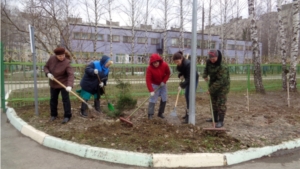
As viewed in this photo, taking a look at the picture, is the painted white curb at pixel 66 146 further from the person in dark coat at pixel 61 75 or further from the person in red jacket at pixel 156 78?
the person in red jacket at pixel 156 78

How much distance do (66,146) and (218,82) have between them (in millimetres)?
3016

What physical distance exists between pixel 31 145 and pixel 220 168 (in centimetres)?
305

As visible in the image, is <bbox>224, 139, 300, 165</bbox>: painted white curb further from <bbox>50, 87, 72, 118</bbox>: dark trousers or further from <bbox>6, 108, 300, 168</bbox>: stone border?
<bbox>50, 87, 72, 118</bbox>: dark trousers

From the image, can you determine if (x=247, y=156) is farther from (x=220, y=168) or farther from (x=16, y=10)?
(x=16, y=10)

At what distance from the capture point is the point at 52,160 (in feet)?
10.3

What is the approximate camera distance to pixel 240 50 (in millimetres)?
41344

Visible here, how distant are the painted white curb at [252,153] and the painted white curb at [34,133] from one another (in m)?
3.05

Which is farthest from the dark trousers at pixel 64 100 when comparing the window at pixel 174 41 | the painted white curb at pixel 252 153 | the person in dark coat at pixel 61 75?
the window at pixel 174 41

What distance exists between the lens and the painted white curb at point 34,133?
3.81m

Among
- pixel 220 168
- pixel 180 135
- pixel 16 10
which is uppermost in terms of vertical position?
pixel 16 10

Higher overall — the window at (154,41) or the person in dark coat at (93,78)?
the window at (154,41)

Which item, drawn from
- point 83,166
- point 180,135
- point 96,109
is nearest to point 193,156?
point 180,135

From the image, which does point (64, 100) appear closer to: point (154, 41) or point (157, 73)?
point (157, 73)

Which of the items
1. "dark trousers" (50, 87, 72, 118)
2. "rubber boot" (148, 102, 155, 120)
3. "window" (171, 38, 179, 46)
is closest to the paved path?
"dark trousers" (50, 87, 72, 118)
